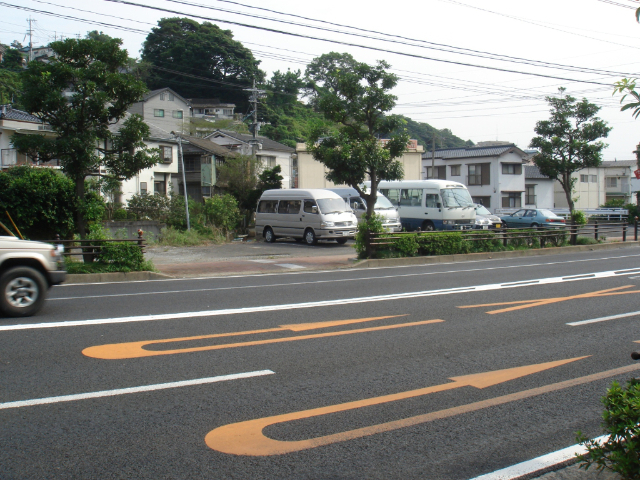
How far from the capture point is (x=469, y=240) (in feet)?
65.4

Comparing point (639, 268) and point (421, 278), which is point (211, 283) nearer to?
point (421, 278)

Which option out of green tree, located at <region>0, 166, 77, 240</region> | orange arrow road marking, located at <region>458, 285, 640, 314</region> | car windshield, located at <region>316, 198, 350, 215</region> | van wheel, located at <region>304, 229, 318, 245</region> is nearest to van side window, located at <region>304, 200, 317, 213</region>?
car windshield, located at <region>316, 198, 350, 215</region>

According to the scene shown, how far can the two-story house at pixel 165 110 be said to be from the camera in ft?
190

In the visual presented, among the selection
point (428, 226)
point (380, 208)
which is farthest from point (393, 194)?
point (380, 208)

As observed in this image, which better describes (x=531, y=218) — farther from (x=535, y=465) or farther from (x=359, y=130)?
(x=535, y=465)

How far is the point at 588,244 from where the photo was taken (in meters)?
23.8

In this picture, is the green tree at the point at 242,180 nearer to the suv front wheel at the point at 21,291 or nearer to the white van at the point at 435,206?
the white van at the point at 435,206

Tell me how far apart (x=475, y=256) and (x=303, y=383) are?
15.4m

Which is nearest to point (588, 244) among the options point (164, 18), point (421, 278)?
point (421, 278)

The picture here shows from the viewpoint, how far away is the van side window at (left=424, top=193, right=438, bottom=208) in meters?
28.0

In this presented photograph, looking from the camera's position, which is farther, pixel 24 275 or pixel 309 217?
pixel 309 217

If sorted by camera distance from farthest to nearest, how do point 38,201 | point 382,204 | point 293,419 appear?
1. point 382,204
2. point 38,201
3. point 293,419

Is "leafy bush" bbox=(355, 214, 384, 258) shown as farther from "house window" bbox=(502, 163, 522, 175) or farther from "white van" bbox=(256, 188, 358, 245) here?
"house window" bbox=(502, 163, 522, 175)

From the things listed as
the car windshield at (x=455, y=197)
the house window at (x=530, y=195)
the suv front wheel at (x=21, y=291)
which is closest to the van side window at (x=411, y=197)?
the car windshield at (x=455, y=197)
